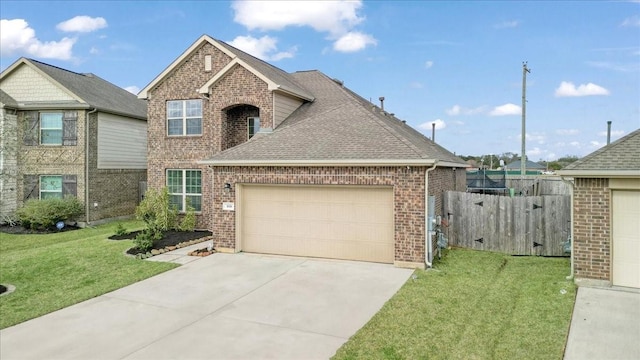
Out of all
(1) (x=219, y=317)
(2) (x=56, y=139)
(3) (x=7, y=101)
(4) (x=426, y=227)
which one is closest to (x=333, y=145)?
(4) (x=426, y=227)

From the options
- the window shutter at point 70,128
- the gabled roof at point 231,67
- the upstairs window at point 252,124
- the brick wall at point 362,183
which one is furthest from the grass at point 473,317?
the window shutter at point 70,128

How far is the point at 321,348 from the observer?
5605 millimetres

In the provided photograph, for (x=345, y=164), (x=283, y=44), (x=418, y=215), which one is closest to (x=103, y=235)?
(x=345, y=164)

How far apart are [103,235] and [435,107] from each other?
21286 millimetres

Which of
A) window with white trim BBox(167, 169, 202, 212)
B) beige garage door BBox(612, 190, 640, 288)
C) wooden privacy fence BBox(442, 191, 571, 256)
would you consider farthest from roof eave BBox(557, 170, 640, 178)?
window with white trim BBox(167, 169, 202, 212)

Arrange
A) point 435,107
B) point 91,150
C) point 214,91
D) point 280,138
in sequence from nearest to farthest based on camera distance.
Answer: point 280,138 < point 214,91 < point 91,150 < point 435,107

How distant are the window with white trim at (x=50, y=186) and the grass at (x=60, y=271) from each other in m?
3.48

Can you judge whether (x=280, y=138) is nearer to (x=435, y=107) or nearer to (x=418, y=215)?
(x=418, y=215)

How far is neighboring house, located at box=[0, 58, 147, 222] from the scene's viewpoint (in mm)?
17906

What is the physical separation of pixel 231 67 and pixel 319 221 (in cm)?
717

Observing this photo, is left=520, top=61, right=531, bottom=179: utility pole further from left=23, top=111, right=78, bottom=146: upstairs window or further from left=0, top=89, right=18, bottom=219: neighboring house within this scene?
left=0, top=89, right=18, bottom=219: neighboring house

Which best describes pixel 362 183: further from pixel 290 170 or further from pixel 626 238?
pixel 626 238

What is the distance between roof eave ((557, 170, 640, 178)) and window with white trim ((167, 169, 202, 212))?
12524 millimetres

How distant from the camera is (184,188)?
53.7 ft
